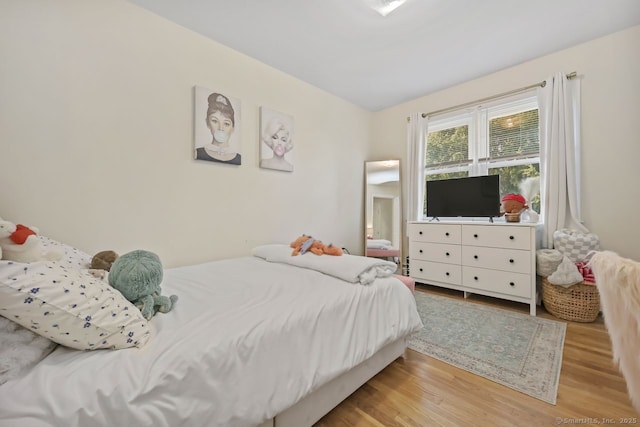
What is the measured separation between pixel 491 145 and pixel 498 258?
54.5 inches

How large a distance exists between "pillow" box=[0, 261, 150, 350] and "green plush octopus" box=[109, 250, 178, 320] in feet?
0.43

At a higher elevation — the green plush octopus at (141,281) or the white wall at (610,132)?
the white wall at (610,132)

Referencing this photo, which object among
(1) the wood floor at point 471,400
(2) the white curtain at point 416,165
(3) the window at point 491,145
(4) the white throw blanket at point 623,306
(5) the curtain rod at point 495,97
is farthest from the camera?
(2) the white curtain at point 416,165

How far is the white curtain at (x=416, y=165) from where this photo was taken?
11.3 feet

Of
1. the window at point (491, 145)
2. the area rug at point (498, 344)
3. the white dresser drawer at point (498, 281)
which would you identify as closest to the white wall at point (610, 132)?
the window at point (491, 145)

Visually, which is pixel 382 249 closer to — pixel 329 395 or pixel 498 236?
pixel 498 236

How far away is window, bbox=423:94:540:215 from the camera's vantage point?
281 centimetres

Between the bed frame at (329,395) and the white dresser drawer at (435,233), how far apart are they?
5.85 ft

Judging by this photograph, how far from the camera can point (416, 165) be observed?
11.4ft

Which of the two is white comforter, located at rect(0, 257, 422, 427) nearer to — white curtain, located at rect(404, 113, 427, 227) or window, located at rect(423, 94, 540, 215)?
white curtain, located at rect(404, 113, 427, 227)

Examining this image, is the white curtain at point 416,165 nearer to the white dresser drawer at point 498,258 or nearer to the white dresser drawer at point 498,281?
the white dresser drawer at point 498,258

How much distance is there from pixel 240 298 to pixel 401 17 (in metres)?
2.36

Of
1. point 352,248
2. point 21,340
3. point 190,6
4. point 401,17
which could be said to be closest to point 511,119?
point 401,17

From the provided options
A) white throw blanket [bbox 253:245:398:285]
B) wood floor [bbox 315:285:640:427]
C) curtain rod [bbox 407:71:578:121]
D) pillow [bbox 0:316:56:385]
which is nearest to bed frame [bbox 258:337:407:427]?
wood floor [bbox 315:285:640:427]
